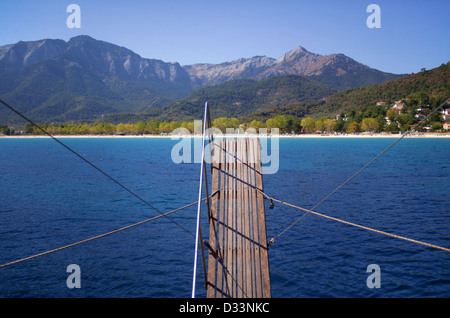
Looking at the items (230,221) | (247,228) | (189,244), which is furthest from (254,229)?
(189,244)

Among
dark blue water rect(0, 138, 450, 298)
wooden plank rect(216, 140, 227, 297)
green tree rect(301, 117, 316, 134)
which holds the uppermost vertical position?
green tree rect(301, 117, 316, 134)

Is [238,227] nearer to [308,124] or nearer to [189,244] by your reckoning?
[189,244]

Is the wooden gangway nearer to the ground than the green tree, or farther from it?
nearer to the ground

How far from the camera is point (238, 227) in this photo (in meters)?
9.70

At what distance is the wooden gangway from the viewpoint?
835 cm

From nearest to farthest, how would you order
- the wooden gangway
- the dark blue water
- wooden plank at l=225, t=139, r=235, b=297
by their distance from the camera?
the wooden gangway → wooden plank at l=225, t=139, r=235, b=297 → the dark blue water

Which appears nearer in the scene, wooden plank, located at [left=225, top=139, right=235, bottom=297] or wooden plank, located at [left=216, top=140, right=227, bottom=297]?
wooden plank, located at [left=216, top=140, right=227, bottom=297]

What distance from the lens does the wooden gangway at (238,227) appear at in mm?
8352

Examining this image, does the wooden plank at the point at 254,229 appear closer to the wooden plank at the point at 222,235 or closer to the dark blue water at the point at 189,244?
the wooden plank at the point at 222,235

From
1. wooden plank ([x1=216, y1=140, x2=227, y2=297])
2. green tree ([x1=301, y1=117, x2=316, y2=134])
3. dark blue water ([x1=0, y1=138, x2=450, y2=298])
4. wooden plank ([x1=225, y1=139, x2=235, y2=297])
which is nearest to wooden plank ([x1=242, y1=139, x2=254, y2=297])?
wooden plank ([x1=225, y1=139, x2=235, y2=297])

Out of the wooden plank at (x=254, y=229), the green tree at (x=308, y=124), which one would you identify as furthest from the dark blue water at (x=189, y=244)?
the green tree at (x=308, y=124)

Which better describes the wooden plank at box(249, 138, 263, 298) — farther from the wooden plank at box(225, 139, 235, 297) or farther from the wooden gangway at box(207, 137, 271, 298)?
the wooden plank at box(225, 139, 235, 297)

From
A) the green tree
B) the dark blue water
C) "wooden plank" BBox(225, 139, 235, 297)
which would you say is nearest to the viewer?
"wooden plank" BBox(225, 139, 235, 297)

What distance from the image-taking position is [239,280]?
8477 millimetres
